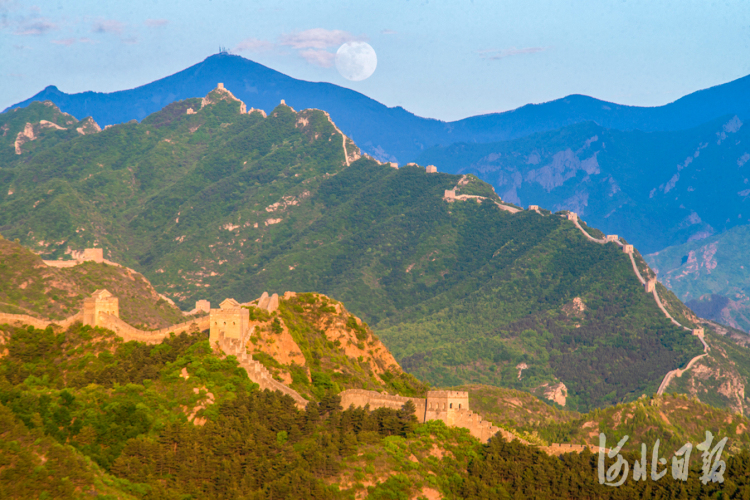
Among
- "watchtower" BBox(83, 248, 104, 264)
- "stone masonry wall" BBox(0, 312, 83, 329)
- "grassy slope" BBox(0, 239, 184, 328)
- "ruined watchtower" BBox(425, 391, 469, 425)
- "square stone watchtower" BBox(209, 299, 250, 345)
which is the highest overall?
"watchtower" BBox(83, 248, 104, 264)

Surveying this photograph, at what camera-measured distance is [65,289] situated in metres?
130

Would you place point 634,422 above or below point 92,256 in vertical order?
below

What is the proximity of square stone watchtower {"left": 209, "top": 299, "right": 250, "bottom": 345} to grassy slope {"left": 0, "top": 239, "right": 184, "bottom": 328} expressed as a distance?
1575 inches

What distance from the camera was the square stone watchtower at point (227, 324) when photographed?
3206 inches

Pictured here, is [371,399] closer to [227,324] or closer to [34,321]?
[227,324]

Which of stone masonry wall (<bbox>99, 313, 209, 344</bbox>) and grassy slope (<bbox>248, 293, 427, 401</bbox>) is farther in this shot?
stone masonry wall (<bbox>99, 313, 209, 344</bbox>)

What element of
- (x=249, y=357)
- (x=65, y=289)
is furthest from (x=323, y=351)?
(x=65, y=289)

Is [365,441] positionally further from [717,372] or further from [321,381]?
[717,372]

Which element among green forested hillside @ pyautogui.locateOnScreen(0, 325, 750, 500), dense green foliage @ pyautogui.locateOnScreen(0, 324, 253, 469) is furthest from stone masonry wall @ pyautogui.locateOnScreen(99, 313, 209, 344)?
green forested hillside @ pyautogui.locateOnScreen(0, 325, 750, 500)

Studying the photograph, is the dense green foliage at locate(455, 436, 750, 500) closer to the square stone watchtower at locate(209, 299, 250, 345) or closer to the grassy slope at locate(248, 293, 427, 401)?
the grassy slope at locate(248, 293, 427, 401)

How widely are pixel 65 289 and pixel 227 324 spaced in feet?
187

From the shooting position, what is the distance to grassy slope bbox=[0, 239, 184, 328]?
12219cm

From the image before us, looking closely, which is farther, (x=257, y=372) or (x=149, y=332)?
(x=149, y=332)

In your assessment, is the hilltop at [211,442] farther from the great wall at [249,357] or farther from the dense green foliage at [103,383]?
the great wall at [249,357]
